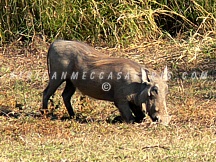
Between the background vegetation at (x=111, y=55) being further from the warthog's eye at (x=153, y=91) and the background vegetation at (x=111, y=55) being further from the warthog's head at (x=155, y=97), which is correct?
the warthog's eye at (x=153, y=91)

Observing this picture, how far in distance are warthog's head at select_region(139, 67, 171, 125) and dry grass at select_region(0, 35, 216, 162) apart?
10 centimetres

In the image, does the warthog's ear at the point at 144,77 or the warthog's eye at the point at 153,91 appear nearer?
the warthog's eye at the point at 153,91

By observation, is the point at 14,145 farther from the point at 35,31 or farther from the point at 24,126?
the point at 35,31

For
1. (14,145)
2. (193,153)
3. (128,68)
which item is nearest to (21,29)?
(128,68)

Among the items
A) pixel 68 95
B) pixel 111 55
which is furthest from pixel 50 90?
pixel 111 55

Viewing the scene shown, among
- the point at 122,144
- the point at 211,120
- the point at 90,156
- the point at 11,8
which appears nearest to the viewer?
the point at 90,156

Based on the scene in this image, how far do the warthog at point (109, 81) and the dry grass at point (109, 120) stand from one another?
0.56 ft

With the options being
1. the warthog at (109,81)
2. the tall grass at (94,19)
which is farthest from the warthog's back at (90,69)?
the tall grass at (94,19)

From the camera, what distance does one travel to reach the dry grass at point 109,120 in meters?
5.50

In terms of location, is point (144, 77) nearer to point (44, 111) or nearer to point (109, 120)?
point (109, 120)

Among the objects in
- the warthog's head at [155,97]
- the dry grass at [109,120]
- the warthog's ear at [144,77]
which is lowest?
the dry grass at [109,120]

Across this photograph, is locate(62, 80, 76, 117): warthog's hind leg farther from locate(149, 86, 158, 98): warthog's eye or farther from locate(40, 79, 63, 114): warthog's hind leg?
locate(149, 86, 158, 98): warthog's eye

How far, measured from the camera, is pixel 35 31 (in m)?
10.8

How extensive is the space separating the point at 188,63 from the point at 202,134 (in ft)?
11.8
